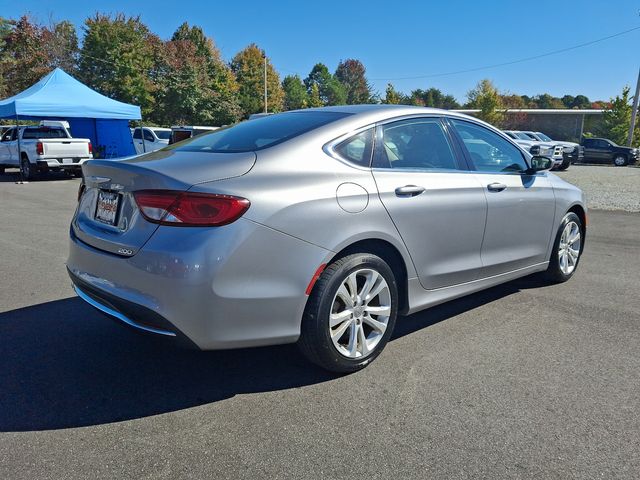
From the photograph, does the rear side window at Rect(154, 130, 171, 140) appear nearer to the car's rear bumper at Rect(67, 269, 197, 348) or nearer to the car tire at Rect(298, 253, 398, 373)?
the car's rear bumper at Rect(67, 269, 197, 348)

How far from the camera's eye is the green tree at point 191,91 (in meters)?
49.2

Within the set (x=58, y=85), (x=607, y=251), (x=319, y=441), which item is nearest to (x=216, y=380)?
(x=319, y=441)

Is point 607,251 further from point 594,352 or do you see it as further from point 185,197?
point 185,197

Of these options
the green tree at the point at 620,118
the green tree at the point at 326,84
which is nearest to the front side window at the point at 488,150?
the green tree at the point at 620,118

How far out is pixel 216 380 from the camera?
3.15 m

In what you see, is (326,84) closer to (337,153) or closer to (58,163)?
(58,163)

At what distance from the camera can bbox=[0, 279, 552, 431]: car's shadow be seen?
277 centimetres

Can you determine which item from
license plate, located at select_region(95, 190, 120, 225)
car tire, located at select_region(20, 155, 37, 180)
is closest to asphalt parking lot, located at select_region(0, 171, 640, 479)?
license plate, located at select_region(95, 190, 120, 225)

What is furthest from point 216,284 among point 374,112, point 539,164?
point 539,164

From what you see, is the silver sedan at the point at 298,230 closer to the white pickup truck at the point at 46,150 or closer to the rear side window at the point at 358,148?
the rear side window at the point at 358,148

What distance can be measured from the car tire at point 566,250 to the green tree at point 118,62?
1861 inches

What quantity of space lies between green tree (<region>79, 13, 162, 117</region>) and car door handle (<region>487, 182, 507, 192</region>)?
157 feet

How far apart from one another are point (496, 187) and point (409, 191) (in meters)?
1.08

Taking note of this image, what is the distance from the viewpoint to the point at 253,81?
6644 centimetres
